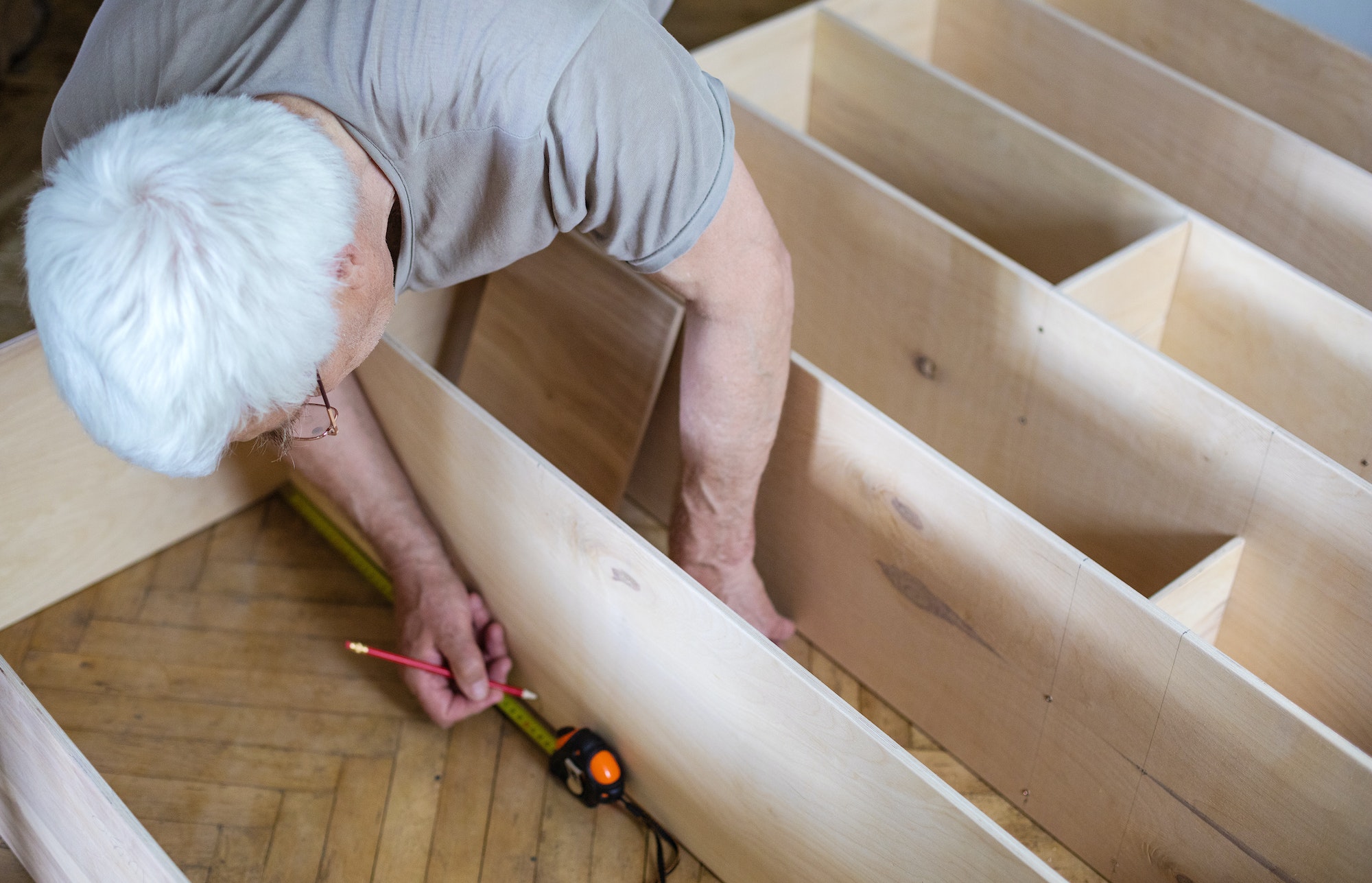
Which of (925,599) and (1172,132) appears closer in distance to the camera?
(925,599)

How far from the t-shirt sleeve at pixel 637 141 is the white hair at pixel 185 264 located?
8.1 inches

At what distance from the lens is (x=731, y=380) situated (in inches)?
55.6

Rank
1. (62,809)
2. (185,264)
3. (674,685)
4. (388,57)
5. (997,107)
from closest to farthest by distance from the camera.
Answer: (185,264) < (388,57) < (62,809) < (674,685) < (997,107)

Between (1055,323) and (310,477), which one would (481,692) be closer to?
(310,477)

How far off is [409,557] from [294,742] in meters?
0.30

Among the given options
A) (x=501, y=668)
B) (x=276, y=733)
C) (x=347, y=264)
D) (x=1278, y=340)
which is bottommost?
(x=276, y=733)

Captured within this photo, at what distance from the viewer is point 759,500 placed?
1.74 m

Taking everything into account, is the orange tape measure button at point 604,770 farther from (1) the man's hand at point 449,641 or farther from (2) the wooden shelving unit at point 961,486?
(1) the man's hand at point 449,641

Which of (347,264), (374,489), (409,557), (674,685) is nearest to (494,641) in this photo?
(409,557)

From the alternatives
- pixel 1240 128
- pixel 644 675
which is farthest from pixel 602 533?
pixel 1240 128

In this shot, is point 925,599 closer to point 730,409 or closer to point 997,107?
point 730,409

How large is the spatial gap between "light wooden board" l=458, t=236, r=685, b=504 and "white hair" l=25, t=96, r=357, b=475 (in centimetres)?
82

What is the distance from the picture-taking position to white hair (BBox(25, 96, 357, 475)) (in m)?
0.91

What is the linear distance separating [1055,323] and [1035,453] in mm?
223
